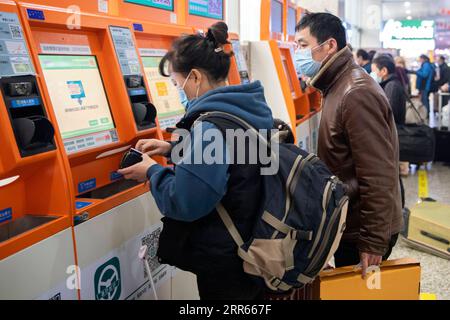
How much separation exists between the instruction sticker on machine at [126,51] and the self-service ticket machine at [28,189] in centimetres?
47

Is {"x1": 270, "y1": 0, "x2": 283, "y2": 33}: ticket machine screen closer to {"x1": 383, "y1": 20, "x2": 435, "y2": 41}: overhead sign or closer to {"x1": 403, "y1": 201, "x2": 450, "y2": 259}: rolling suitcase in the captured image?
{"x1": 403, "y1": 201, "x2": 450, "y2": 259}: rolling suitcase

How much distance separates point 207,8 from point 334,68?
1.12m

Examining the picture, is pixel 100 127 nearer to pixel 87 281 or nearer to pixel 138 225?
pixel 138 225

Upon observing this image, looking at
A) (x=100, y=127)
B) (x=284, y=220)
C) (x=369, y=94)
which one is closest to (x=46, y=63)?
(x=100, y=127)

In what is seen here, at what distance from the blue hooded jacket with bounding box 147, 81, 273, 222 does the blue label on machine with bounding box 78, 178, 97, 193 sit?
0.36 m

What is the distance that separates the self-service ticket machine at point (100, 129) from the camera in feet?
5.24

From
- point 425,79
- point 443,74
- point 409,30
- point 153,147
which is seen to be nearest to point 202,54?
point 153,147

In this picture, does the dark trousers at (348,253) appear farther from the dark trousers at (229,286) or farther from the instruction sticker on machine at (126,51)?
the instruction sticker on machine at (126,51)

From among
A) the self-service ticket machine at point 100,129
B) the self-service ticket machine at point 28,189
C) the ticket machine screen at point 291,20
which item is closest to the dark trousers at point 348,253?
the self-service ticket machine at point 100,129

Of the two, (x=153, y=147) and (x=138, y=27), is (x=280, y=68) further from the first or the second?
(x=153, y=147)

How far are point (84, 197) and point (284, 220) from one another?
768 millimetres

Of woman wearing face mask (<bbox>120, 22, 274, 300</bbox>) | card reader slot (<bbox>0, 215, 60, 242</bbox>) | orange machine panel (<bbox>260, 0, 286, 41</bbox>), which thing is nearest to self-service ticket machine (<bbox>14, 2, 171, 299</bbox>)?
card reader slot (<bbox>0, 215, 60, 242</bbox>)

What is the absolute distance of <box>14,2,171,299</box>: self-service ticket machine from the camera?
1.60 metres

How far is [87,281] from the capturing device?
5.24ft
